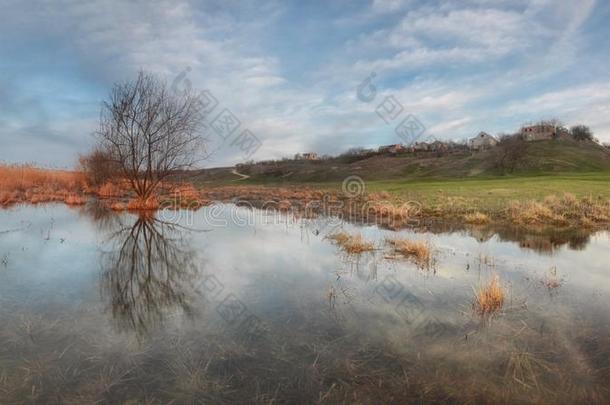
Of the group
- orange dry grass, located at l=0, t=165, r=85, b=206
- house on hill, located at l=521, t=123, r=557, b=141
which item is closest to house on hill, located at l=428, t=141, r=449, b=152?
house on hill, located at l=521, t=123, r=557, b=141

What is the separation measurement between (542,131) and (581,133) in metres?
9.19

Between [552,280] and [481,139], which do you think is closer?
[552,280]

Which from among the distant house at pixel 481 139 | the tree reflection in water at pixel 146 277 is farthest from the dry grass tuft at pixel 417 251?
the distant house at pixel 481 139

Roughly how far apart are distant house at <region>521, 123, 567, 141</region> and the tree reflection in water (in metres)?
110

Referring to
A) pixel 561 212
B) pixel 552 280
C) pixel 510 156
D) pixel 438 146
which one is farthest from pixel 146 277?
pixel 438 146

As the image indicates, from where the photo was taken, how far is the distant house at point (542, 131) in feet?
337

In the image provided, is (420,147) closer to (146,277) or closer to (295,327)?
(146,277)

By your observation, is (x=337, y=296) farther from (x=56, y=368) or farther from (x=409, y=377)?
(x=56, y=368)

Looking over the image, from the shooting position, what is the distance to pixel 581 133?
344 feet

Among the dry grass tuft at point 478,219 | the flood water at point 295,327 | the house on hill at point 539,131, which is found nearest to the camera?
the flood water at point 295,327

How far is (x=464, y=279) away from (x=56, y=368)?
669 centimetres

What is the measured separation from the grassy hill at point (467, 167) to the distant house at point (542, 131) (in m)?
12.0

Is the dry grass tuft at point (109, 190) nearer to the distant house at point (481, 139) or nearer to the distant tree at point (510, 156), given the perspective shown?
the distant tree at point (510, 156)

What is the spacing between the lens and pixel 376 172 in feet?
258
